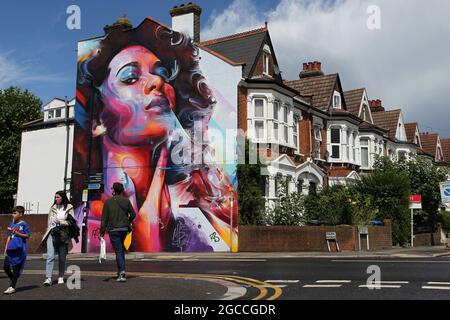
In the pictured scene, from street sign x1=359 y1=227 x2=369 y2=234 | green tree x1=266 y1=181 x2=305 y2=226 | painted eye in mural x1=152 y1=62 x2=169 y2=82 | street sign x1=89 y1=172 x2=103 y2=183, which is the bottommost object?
street sign x1=359 y1=227 x2=369 y2=234

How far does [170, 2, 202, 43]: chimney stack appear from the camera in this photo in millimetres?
28844

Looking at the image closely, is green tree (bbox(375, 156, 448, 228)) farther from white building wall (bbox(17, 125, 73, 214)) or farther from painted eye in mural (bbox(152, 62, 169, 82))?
white building wall (bbox(17, 125, 73, 214))

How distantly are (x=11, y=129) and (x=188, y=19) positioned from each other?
22.2m

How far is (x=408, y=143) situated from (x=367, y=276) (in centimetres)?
3569

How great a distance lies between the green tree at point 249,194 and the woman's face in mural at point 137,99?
453cm

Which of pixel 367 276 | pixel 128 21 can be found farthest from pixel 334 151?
pixel 367 276

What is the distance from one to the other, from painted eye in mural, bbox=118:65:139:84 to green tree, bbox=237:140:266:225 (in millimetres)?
7498

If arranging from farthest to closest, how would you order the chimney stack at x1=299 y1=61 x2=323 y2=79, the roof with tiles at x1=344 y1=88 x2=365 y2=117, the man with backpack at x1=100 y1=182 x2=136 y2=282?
the roof with tiles at x1=344 y1=88 x2=365 y2=117 < the chimney stack at x1=299 y1=61 x2=323 y2=79 < the man with backpack at x1=100 y1=182 x2=136 y2=282

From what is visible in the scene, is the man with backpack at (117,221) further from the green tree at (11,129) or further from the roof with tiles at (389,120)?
the roof with tiles at (389,120)

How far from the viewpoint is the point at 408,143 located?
44.5 metres
